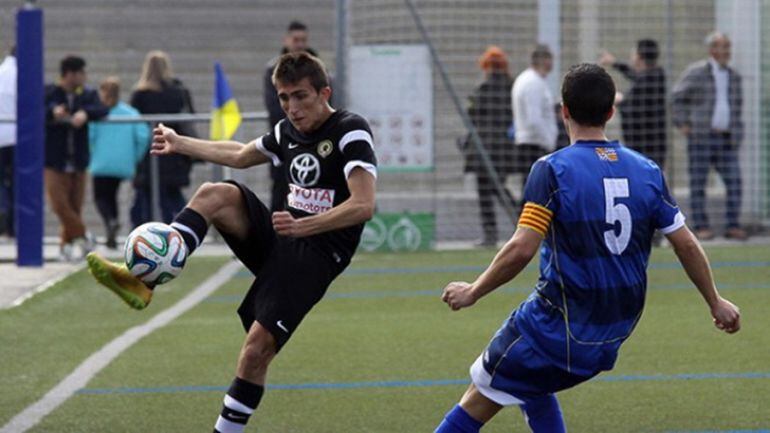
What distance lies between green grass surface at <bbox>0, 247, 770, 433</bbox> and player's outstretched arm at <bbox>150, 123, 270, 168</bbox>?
1299 millimetres

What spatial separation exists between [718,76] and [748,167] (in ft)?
4.71

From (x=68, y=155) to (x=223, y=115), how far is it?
1.64 meters

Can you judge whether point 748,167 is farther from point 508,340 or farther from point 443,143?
point 508,340

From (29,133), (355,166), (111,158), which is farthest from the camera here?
(111,158)

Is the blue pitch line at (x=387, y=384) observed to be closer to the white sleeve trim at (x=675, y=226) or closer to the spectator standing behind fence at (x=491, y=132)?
the white sleeve trim at (x=675, y=226)

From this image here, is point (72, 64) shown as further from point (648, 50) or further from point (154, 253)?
point (154, 253)

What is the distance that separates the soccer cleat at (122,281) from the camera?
23.6ft

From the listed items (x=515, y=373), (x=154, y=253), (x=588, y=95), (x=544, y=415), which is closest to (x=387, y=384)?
(x=154, y=253)

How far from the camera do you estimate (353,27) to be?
61.6 feet

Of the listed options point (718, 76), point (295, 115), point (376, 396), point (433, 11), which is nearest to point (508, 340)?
point (295, 115)

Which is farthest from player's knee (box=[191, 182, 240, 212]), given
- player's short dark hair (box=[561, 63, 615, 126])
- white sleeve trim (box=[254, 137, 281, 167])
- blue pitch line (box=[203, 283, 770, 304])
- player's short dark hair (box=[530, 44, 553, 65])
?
player's short dark hair (box=[530, 44, 553, 65])

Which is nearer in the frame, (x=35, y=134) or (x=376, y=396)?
(x=376, y=396)

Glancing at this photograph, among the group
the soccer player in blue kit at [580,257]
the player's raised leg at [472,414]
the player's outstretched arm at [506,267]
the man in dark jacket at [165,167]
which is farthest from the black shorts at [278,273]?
the man in dark jacket at [165,167]

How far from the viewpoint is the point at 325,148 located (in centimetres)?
748
